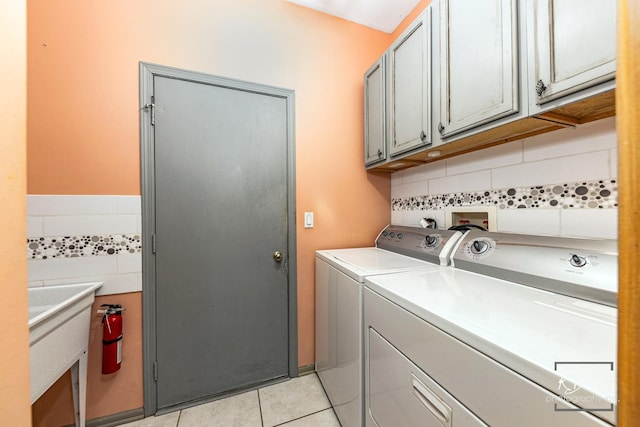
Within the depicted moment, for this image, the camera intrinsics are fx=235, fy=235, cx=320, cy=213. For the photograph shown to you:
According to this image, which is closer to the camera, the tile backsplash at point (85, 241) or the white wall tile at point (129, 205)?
the tile backsplash at point (85, 241)

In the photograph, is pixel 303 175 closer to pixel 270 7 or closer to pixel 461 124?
pixel 461 124

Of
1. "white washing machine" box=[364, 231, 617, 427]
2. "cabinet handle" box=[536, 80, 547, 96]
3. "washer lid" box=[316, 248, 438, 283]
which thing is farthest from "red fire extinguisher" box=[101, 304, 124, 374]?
"cabinet handle" box=[536, 80, 547, 96]

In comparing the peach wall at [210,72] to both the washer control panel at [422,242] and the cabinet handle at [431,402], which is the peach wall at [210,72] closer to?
the washer control panel at [422,242]

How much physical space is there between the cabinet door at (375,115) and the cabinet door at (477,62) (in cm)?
49

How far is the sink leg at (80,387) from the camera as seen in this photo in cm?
123

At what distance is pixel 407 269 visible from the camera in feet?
4.03

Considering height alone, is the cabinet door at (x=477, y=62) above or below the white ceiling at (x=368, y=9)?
below

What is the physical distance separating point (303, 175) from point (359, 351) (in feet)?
4.02

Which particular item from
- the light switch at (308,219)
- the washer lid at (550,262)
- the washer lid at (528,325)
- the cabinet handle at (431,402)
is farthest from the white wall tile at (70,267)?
the washer lid at (550,262)

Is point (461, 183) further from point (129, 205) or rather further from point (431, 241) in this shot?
point (129, 205)

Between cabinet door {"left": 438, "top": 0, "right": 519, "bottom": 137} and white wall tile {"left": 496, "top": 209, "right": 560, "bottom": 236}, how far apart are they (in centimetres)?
52

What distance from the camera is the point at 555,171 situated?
3.48 ft

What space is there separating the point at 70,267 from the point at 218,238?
0.78 metres

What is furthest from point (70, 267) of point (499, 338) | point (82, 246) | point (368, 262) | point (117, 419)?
point (499, 338)
